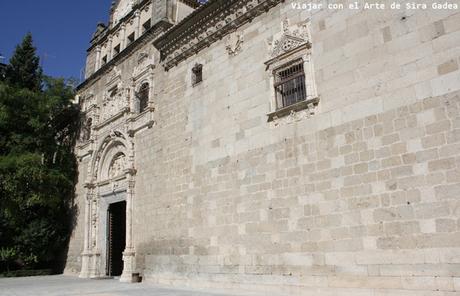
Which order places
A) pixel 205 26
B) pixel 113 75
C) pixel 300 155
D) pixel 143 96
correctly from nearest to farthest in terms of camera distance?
1. pixel 300 155
2. pixel 205 26
3. pixel 143 96
4. pixel 113 75

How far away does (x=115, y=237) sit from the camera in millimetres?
14078

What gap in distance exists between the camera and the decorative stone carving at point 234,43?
30.4ft

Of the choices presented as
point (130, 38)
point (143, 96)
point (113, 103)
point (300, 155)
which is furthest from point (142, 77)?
point (300, 155)

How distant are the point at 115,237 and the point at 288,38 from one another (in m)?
9.74

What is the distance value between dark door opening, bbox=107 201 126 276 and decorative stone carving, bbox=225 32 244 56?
7.05 metres

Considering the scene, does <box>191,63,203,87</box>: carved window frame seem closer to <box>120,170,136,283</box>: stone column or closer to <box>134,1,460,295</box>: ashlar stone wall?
<box>134,1,460,295</box>: ashlar stone wall

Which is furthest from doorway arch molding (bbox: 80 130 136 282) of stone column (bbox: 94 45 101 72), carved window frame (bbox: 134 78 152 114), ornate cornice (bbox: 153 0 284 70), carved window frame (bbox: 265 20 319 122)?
carved window frame (bbox: 265 20 319 122)

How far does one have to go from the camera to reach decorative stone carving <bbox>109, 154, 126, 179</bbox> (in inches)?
520

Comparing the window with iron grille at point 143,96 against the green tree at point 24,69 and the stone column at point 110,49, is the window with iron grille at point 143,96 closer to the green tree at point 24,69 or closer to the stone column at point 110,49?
the stone column at point 110,49

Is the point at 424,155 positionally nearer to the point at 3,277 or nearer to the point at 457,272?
the point at 457,272

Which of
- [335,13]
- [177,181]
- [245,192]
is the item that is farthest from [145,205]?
[335,13]

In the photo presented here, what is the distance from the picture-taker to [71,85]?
55.5 ft

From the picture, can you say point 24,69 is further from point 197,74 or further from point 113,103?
point 197,74

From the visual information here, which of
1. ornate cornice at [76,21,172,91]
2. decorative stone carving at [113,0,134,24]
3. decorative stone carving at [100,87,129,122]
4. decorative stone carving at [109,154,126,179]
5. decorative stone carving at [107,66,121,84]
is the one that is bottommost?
decorative stone carving at [109,154,126,179]
